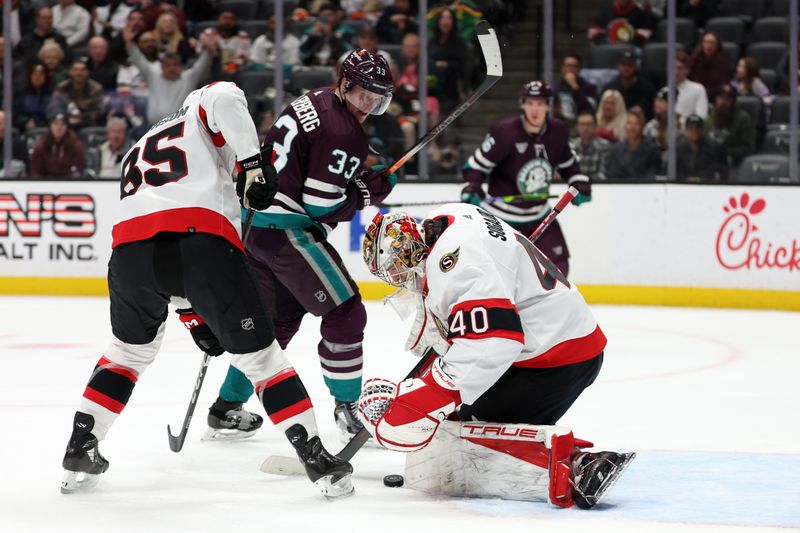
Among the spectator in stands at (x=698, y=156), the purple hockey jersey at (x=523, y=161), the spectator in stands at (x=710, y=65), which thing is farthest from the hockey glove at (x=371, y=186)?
the spectator in stands at (x=710, y=65)

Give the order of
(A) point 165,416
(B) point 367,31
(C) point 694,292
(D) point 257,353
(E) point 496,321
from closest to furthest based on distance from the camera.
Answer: (E) point 496,321 → (D) point 257,353 → (A) point 165,416 → (C) point 694,292 → (B) point 367,31

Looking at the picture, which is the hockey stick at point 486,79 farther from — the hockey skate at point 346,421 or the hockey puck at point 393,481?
the hockey puck at point 393,481

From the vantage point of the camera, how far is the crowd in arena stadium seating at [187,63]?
802cm

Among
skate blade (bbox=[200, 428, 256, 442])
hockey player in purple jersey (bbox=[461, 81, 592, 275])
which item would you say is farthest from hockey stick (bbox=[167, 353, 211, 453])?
hockey player in purple jersey (bbox=[461, 81, 592, 275])

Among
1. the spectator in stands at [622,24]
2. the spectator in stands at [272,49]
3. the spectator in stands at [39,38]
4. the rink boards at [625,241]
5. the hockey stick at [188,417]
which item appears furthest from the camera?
the spectator in stands at [39,38]

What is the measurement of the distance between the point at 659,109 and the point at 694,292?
119cm

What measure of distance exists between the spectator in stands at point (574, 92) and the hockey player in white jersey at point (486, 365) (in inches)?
189

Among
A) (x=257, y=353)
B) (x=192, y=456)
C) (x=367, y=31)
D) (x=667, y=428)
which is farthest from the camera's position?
(x=367, y=31)

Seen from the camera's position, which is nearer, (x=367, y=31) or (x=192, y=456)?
(x=192, y=456)

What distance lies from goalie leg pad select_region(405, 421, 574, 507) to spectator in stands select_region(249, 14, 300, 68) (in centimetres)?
538

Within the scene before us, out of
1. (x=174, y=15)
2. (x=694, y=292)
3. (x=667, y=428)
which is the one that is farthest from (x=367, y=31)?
(x=667, y=428)

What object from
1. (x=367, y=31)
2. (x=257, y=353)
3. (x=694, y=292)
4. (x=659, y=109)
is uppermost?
(x=367, y=31)

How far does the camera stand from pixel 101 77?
8.45 m

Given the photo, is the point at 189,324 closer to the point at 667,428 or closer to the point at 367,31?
the point at 667,428
